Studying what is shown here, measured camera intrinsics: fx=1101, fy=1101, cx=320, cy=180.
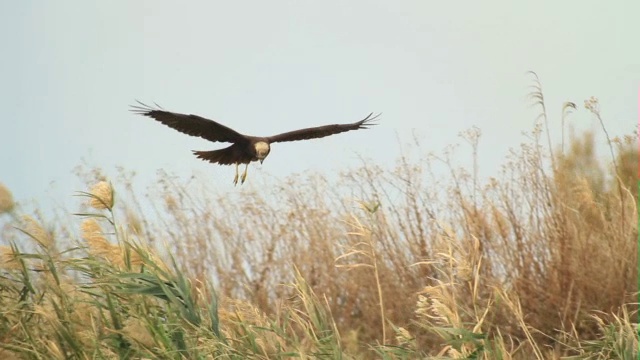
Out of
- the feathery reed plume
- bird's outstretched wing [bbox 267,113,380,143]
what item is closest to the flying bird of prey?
bird's outstretched wing [bbox 267,113,380,143]

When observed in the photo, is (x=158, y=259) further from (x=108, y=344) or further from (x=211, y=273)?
(x=211, y=273)

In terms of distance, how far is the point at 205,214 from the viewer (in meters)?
8.91

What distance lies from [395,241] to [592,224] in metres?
1.42

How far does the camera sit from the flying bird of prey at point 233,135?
6082 mm

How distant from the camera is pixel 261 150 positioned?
6199 millimetres

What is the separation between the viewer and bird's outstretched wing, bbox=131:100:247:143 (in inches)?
236

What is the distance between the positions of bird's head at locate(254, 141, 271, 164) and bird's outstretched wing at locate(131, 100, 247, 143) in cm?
18

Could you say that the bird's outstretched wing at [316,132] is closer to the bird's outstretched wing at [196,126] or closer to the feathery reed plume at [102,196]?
the bird's outstretched wing at [196,126]

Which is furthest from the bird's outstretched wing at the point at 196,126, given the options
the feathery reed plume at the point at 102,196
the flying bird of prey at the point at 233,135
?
the feathery reed plume at the point at 102,196

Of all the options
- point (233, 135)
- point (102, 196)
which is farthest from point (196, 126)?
point (102, 196)

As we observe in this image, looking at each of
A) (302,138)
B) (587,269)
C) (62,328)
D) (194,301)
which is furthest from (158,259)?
(587,269)

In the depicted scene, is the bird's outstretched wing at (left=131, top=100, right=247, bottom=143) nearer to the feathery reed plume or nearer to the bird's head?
the bird's head

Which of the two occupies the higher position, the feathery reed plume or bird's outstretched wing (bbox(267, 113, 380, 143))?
bird's outstretched wing (bbox(267, 113, 380, 143))

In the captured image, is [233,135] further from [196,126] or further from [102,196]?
[102,196]
